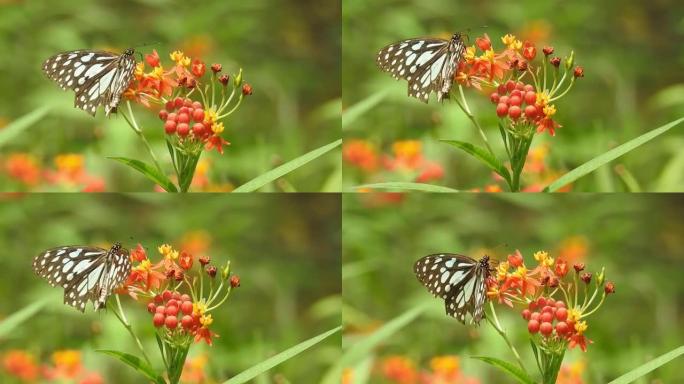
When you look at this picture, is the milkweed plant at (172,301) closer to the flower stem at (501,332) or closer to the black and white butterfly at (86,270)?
the black and white butterfly at (86,270)

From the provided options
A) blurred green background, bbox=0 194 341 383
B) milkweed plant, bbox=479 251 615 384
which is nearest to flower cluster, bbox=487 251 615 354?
milkweed plant, bbox=479 251 615 384

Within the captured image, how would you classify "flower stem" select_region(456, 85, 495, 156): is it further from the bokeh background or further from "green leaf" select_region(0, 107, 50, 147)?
"green leaf" select_region(0, 107, 50, 147)

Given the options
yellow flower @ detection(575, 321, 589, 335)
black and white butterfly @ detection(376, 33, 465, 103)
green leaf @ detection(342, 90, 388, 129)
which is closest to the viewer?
yellow flower @ detection(575, 321, 589, 335)

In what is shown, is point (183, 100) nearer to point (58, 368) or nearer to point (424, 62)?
point (424, 62)

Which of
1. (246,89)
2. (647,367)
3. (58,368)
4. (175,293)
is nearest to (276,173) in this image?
(246,89)

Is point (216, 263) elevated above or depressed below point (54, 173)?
below

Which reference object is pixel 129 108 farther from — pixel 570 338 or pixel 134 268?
pixel 570 338
